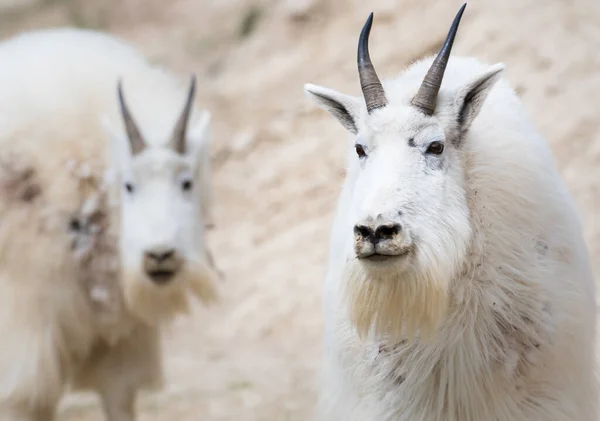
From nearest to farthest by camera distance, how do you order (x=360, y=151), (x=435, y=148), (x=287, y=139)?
(x=435, y=148) < (x=360, y=151) < (x=287, y=139)

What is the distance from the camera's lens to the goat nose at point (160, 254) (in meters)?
5.79

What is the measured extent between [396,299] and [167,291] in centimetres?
262

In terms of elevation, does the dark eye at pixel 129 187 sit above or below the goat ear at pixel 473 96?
below

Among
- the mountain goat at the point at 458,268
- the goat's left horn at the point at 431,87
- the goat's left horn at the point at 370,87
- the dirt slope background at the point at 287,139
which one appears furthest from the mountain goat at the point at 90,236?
the goat's left horn at the point at 431,87

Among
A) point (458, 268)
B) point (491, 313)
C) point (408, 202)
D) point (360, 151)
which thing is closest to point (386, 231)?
point (408, 202)

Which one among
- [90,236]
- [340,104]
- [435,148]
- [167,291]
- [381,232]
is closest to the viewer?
[381,232]

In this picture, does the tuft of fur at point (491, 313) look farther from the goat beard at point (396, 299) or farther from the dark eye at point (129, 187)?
the dark eye at point (129, 187)

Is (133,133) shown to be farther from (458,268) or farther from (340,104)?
(458,268)

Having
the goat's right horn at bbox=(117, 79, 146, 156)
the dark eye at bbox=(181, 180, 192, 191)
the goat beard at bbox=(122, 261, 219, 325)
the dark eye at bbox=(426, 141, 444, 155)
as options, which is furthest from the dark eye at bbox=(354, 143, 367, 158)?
the goat's right horn at bbox=(117, 79, 146, 156)

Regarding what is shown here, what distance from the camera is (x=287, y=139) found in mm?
10484

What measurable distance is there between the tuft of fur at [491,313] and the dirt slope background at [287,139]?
3.37 metres

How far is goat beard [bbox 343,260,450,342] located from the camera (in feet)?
11.7

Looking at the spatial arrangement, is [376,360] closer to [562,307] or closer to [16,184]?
[562,307]

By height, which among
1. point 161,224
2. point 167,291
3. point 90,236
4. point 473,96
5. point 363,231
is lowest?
point 167,291
